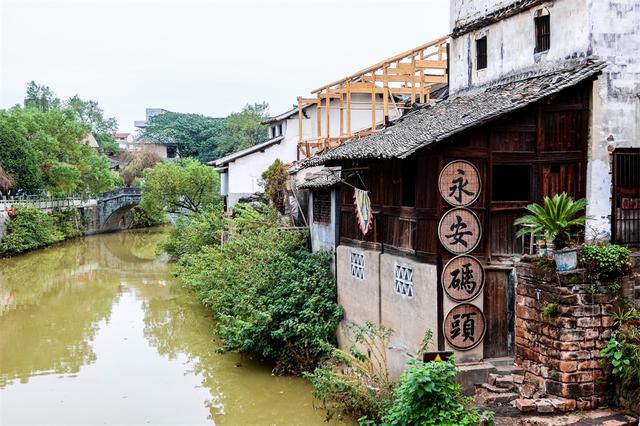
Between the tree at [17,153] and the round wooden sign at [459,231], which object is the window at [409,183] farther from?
the tree at [17,153]

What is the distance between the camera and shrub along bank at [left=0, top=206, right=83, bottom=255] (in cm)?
3222

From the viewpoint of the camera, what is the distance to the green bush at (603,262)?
873cm

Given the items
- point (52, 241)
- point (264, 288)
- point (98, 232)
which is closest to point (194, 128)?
point (98, 232)

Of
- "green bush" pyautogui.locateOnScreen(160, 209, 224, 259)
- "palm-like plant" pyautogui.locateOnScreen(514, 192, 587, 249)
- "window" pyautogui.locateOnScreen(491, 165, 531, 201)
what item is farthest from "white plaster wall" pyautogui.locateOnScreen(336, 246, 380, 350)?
"green bush" pyautogui.locateOnScreen(160, 209, 224, 259)

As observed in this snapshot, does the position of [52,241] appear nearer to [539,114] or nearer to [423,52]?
[423,52]

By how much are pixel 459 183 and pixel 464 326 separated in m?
2.16

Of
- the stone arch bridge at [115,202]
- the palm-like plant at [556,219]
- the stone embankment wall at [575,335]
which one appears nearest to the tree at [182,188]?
the stone arch bridge at [115,202]

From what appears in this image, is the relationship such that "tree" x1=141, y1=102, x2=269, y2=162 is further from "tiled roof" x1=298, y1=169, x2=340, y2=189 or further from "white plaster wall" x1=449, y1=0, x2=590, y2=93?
"white plaster wall" x1=449, y1=0, x2=590, y2=93

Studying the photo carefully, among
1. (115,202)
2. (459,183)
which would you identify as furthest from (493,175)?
(115,202)

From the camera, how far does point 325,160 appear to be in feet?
41.3

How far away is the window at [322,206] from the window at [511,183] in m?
5.11

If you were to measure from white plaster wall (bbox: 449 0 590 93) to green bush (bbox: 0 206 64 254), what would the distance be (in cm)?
2586

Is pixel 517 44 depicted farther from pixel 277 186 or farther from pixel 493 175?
pixel 277 186

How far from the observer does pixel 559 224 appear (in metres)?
8.78
